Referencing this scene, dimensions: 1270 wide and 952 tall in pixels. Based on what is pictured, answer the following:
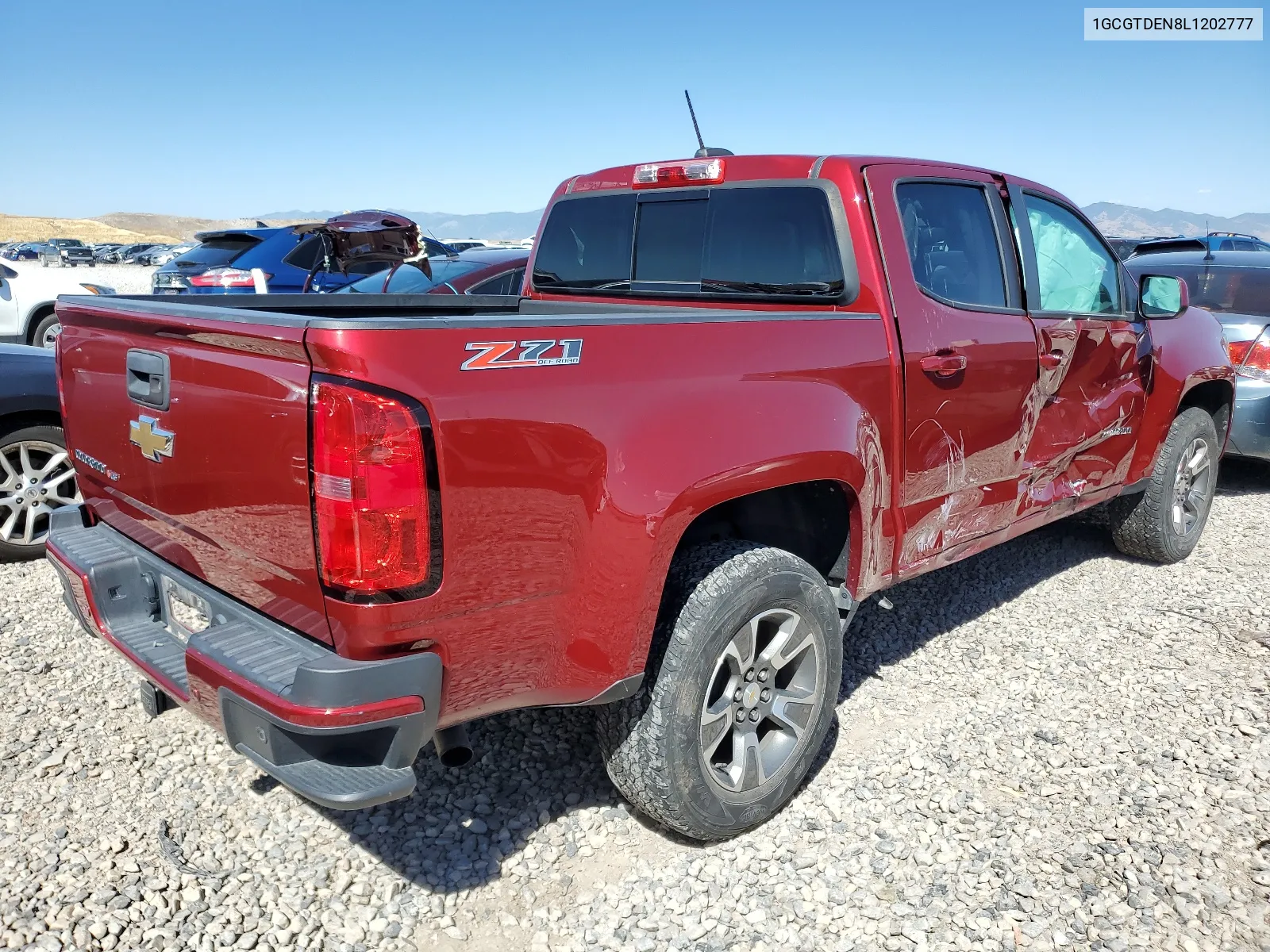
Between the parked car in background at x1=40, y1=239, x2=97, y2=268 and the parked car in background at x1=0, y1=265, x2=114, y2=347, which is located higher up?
the parked car in background at x1=40, y1=239, x2=97, y2=268

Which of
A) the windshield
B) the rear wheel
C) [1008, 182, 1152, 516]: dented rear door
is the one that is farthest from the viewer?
the windshield

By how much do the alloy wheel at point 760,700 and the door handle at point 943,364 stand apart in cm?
95

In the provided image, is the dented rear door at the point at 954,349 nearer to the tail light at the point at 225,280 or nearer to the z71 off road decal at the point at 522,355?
the z71 off road decal at the point at 522,355

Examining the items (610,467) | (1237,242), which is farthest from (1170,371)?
(1237,242)

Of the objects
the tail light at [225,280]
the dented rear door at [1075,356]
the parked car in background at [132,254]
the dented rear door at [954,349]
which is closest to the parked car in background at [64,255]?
Result: the parked car in background at [132,254]

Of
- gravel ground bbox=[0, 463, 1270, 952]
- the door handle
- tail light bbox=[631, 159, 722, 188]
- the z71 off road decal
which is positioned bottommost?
gravel ground bbox=[0, 463, 1270, 952]

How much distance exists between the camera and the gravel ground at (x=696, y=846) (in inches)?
95.5

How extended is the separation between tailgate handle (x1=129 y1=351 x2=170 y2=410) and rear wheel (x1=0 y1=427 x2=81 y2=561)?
2787 millimetres

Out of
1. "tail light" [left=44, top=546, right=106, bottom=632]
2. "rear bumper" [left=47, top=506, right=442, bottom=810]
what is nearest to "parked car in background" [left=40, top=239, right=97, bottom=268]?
"tail light" [left=44, top=546, right=106, bottom=632]

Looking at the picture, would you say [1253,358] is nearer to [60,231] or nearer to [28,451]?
[28,451]

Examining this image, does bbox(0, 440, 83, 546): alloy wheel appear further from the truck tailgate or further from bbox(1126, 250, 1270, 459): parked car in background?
bbox(1126, 250, 1270, 459): parked car in background

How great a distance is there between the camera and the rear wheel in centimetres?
470

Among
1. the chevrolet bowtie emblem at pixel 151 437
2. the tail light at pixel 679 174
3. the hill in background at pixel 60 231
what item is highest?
the hill in background at pixel 60 231

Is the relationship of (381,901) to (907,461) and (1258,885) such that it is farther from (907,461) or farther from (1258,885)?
(1258,885)
